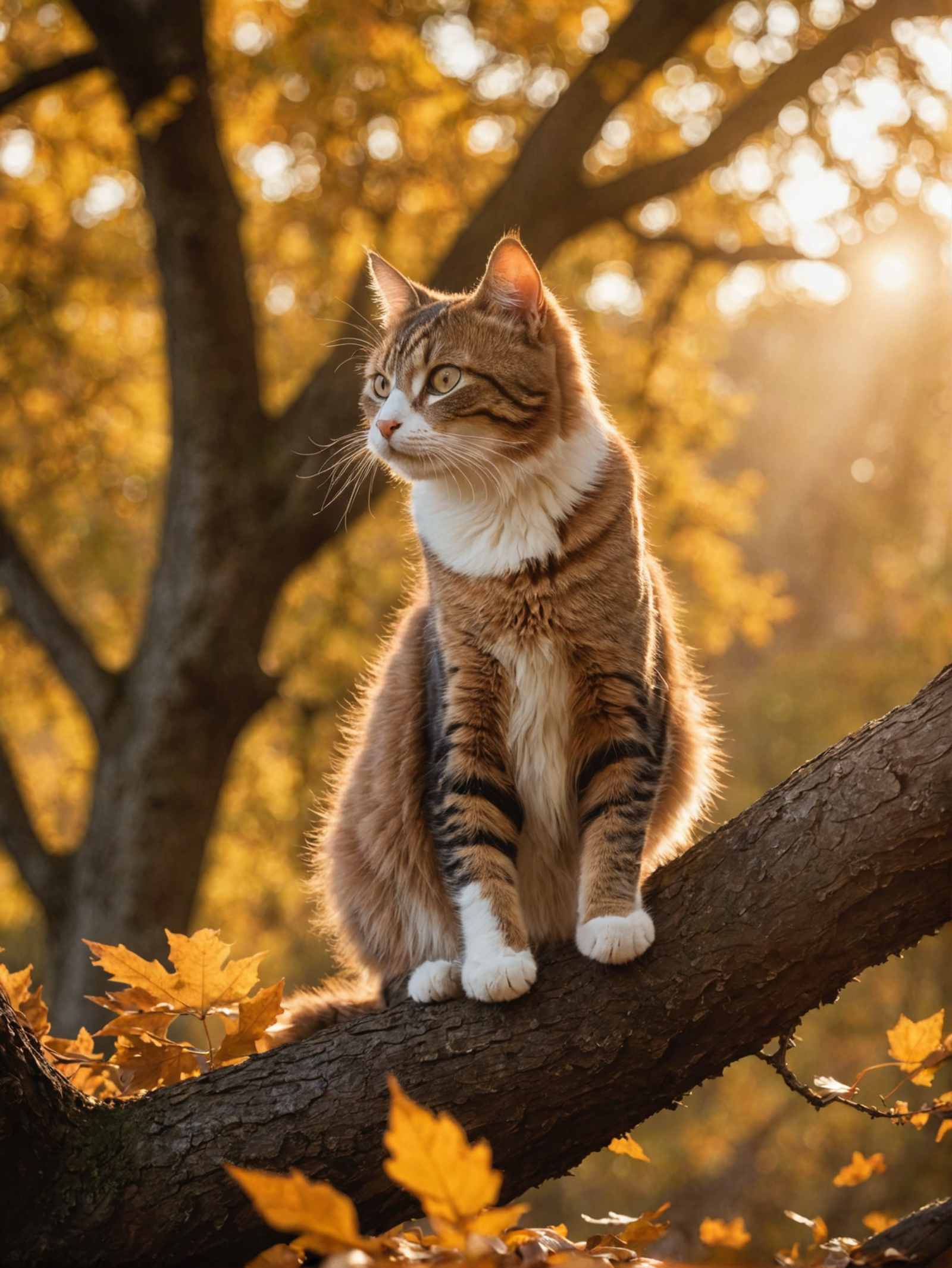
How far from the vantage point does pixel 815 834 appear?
1585 millimetres

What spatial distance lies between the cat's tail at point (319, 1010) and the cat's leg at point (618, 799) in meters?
0.52

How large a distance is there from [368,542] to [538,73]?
3009 mm

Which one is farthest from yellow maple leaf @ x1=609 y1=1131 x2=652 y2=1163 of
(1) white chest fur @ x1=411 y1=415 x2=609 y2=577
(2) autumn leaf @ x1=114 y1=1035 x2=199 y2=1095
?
(1) white chest fur @ x1=411 y1=415 x2=609 y2=577

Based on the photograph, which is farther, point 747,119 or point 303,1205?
point 747,119

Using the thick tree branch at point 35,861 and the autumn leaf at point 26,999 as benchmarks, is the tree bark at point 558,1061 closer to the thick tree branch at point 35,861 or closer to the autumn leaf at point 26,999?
the autumn leaf at point 26,999

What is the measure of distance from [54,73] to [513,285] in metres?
2.73

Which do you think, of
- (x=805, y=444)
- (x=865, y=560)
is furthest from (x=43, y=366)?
(x=805, y=444)

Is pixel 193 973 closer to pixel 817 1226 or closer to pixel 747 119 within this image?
pixel 817 1226

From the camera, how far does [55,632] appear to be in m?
4.54

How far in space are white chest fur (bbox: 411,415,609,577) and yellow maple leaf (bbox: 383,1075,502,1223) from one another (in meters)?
1.27

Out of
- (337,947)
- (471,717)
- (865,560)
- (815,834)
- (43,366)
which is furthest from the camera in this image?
(865,560)

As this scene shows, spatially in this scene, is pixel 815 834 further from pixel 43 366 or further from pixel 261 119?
pixel 43 366

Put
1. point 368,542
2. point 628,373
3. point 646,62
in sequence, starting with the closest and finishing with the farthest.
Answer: point 646,62, point 628,373, point 368,542

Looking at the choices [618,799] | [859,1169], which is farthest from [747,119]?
[859,1169]
